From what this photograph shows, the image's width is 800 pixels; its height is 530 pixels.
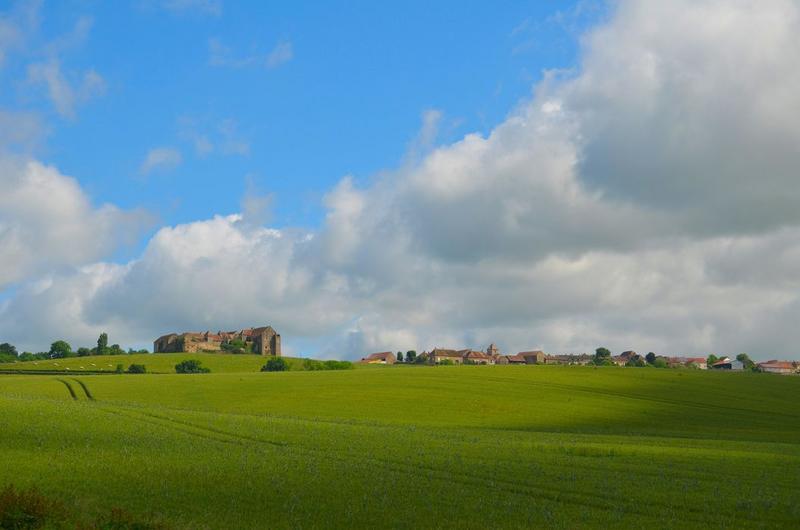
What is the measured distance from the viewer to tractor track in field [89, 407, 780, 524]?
979 inches

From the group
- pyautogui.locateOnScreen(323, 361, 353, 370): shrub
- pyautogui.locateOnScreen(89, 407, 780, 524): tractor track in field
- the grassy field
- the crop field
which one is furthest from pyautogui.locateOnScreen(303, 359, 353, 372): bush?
pyautogui.locateOnScreen(89, 407, 780, 524): tractor track in field

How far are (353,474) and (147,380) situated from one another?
78.3m

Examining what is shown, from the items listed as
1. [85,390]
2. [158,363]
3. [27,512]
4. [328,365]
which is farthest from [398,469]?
[158,363]

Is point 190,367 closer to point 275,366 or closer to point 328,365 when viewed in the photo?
point 275,366

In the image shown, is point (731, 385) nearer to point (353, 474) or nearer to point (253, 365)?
point (353, 474)

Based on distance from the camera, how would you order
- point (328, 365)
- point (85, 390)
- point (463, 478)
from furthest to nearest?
point (328, 365)
point (85, 390)
point (463, 478)

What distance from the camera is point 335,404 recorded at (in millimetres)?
78500

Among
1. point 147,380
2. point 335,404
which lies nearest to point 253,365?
point 147,380

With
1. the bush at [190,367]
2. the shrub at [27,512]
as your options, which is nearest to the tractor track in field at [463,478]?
the shrub at [27,512]

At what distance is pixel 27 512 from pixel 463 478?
16293mm

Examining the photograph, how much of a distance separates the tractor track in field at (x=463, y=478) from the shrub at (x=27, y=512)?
14660 mm

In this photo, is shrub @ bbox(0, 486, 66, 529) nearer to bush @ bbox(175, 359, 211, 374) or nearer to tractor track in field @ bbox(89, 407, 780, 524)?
tractor track in field @ bbox(89, 407, 780, 524)

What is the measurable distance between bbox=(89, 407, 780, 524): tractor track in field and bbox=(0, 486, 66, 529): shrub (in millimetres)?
14660

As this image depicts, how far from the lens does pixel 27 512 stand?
19.0m
